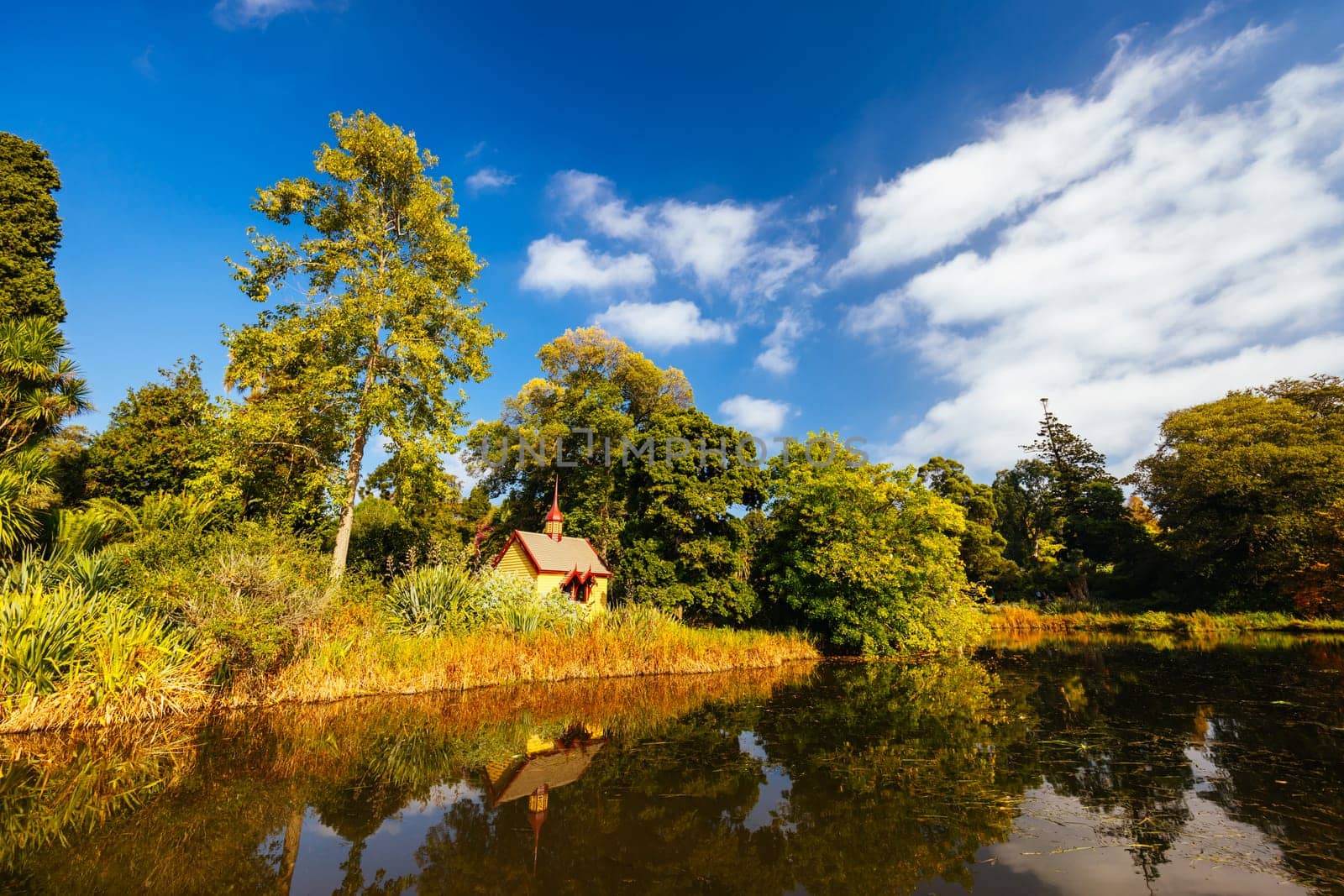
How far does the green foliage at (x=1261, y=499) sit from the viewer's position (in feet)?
80.0

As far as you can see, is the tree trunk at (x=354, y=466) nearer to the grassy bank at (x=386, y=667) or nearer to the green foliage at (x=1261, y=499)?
the grassy bank at (x=386, y=667)

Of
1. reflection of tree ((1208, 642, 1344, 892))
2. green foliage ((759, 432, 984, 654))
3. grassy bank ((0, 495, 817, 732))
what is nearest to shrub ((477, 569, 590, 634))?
grassy bank ((0, 495, 817, 732))

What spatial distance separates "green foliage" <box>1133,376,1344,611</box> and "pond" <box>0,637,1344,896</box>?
850 inches

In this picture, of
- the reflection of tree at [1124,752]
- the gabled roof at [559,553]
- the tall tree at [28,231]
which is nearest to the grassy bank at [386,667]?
the gabled roof at [559,553]

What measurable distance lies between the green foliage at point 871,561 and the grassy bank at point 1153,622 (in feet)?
43.3

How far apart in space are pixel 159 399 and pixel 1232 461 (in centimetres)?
4646

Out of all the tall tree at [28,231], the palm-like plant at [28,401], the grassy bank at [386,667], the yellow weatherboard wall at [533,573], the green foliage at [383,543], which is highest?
the tall tree at [28,231]

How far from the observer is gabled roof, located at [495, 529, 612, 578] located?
2361 cm

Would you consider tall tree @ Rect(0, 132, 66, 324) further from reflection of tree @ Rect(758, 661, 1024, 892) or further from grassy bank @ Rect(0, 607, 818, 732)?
reflection of tree @ Rect(758, 661, 1024, 892)

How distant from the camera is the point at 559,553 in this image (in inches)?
972

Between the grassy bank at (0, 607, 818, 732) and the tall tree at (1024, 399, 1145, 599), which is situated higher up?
the tall tree at (1024, 399, 1145, 599)

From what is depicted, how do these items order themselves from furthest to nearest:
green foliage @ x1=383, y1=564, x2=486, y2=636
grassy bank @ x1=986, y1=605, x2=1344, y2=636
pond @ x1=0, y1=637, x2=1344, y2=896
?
grassy bank @ x1=986, y1=605, x2=1344, y2=636
green foliage @ x1=383, y1=564, x2=486, y2=636
pond @ x1=0, y1=637, x2=1344, y2=896

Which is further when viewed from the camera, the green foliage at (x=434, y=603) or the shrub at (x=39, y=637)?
the green foliage at (x=434, y=603)

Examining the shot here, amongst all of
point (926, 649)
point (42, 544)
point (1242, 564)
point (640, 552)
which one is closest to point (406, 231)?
point (42, 544)
